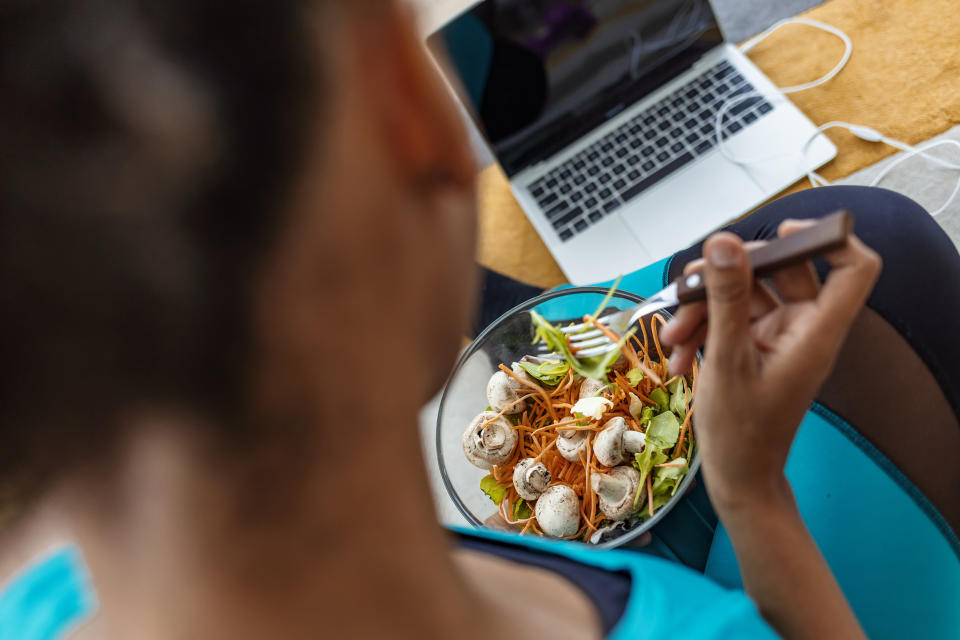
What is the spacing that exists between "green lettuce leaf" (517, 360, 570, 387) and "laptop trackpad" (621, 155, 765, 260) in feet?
1.03

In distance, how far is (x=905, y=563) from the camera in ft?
2.16

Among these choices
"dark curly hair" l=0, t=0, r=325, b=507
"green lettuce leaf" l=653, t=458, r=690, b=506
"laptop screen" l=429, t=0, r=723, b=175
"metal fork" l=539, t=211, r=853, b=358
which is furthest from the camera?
"laptop screen" l=429, t=0, r=723, b=175

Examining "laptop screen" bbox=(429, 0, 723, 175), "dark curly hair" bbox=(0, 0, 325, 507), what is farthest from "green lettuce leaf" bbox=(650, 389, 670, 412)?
"dark curly hair" bbox=(0, 0, 325, 507)

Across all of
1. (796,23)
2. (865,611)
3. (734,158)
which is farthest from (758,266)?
(796,23)

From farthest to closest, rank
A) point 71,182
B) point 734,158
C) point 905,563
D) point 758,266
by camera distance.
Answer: point 734,158, point 905,563, point 758,266, point 71,182

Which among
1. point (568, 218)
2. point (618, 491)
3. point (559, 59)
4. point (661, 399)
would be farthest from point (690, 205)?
point (618, 491)

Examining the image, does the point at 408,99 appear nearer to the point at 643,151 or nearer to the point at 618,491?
the point at 618,491

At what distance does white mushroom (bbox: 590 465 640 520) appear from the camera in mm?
689

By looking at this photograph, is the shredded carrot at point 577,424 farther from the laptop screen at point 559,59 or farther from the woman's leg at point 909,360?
the laptop screen at point 559,59

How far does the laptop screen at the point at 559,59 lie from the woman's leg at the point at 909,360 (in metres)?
0.40

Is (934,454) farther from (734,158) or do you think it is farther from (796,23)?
(796,23)

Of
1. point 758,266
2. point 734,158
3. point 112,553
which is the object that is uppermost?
point 112,553

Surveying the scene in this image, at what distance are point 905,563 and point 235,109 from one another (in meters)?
0.73

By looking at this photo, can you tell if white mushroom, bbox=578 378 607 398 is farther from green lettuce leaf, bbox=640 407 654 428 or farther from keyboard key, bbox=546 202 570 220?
keyboard key, bbox=546 202 570 220
